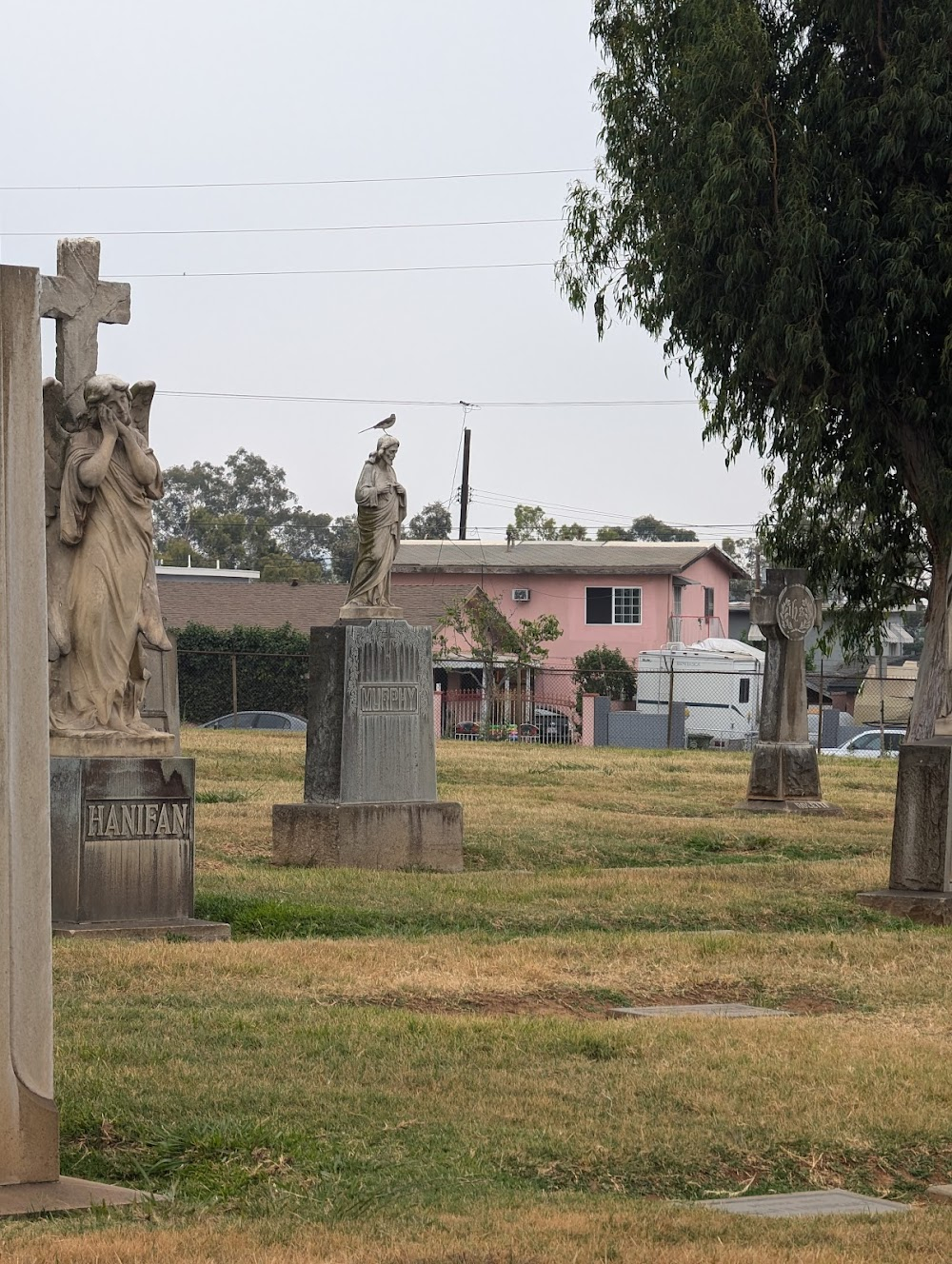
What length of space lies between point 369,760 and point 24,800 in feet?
34.2

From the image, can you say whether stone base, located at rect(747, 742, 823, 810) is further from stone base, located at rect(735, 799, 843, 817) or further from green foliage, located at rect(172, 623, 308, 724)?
green foliage, located at rect(172, 623, 308, 724)

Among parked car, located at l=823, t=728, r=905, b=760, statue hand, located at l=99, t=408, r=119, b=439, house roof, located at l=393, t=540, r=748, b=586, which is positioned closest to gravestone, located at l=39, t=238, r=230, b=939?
statue hand, located at l=99, t=408, r=119, b=439

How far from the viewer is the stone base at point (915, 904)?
13125mm

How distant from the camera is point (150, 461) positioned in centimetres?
1139

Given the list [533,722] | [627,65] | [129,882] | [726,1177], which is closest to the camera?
[726,1177]

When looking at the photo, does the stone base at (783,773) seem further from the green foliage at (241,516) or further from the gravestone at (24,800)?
the green foliage at (241,516)

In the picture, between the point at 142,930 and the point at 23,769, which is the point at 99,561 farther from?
the point at 23,769

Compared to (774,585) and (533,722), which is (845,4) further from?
(533,722)

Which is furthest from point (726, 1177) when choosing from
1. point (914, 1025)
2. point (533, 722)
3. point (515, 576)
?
point (515, 576)

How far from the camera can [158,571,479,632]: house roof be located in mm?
54375

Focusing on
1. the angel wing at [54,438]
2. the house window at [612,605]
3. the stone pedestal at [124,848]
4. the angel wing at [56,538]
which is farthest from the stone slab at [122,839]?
the house window at [612,605]

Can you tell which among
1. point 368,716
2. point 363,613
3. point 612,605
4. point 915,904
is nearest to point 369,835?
point 368,716

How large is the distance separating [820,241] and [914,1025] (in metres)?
13.1

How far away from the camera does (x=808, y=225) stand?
20797 mm
